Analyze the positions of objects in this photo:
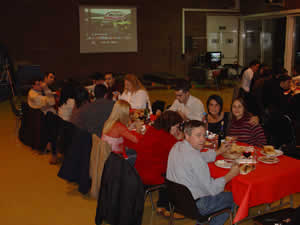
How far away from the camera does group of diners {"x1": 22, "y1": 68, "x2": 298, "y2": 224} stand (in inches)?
111

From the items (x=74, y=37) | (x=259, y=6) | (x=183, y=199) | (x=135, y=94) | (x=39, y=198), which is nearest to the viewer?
(x=183, y=199)

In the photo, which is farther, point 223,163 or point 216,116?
point 216,116

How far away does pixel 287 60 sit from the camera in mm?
13164

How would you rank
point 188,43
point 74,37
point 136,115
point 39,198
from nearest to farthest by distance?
point 39,198, point 136,115, point 74,37, point 188,43

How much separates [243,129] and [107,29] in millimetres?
11025

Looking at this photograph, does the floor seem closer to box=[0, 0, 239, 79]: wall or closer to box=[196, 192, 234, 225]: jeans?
box=[196, 192, 234, 225]: jeans

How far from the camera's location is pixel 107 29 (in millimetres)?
14125

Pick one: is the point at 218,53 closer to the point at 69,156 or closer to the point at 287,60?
the point at 287,60

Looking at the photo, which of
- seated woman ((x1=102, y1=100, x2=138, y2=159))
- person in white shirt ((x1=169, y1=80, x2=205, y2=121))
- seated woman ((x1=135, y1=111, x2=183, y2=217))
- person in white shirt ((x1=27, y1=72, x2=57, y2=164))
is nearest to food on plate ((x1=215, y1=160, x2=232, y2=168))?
seated woman ((x1=135, y1=111, x2=183, y2=217))

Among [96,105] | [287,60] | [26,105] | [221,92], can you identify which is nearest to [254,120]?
[96,105]

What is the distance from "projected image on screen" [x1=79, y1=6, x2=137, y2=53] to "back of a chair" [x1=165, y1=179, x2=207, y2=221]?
38.4 feet

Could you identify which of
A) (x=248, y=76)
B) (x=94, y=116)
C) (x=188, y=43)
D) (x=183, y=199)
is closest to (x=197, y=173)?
(x=183, y=199)

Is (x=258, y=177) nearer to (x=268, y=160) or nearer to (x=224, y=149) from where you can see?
(x=268, y=160)

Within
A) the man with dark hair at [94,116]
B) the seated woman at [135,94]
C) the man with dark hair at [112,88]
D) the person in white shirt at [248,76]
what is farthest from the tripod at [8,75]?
the man with dark hair at [94,116]
